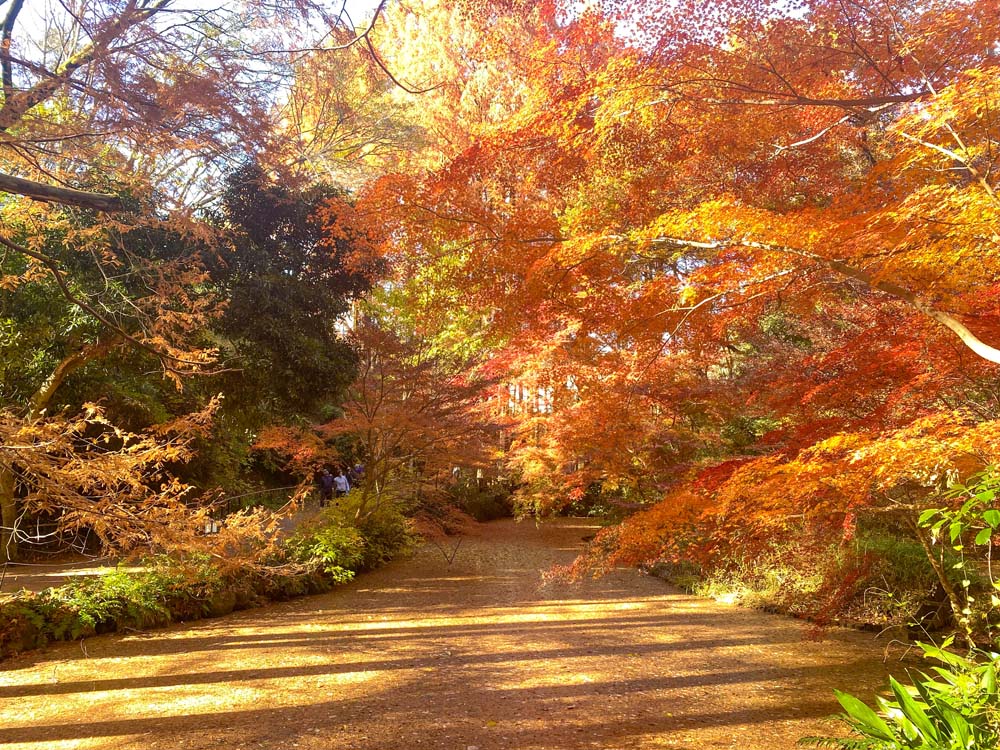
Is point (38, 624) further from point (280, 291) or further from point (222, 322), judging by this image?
point (280, 291)

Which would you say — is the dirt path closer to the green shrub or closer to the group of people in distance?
the green shrub

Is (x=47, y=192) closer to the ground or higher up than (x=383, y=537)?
higher up

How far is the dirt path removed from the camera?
160 inches

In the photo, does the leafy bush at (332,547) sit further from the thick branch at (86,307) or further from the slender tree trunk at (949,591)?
the slender tree trunk at (949,591)

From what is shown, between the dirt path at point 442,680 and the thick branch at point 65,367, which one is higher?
the thick branch at point 65,367

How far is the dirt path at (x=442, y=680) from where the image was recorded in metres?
4.07

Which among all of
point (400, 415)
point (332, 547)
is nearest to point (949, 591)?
point (400, 415)

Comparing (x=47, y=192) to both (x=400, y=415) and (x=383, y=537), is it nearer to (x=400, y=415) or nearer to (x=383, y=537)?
(x=400, y=415)

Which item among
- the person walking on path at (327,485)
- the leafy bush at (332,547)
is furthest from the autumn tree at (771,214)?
the person walking on path at (327,485)

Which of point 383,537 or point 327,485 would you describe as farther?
point 327,485

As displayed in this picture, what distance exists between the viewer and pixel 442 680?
5.16 m

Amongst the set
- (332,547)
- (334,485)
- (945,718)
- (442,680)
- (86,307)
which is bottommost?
(442,680)

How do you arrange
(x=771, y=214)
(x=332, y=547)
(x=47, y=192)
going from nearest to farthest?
(x=47, y=192)
(x=771, y=214)
(x=332, y=547)

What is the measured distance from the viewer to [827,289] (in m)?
6.35
